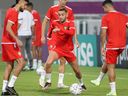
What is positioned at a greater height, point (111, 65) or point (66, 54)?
point (66, 54)

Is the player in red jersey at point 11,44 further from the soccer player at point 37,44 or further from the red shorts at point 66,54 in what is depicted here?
the soccer player at point 37,44

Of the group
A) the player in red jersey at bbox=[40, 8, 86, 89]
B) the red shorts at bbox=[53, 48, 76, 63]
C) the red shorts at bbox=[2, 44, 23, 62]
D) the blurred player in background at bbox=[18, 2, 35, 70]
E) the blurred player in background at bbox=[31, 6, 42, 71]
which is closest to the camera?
the red shorts at bbox=[2, 44, 23, 62]

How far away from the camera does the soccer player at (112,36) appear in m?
14.2

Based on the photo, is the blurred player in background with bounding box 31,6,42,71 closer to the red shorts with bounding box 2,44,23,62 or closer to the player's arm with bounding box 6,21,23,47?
the red shorts with bounding box 2,44,23,62

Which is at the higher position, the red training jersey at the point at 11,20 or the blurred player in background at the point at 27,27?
the red training jersey at the point at 11,20

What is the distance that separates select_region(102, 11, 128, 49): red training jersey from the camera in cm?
1416

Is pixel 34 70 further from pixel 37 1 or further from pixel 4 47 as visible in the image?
pixel 37 1

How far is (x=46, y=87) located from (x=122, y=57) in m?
8.04

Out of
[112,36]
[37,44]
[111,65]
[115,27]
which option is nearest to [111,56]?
[111,65]

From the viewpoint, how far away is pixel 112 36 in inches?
565

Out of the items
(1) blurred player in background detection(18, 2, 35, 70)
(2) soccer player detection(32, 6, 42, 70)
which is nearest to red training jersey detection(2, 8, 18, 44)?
(1) blurred player in background detection(18, 2, 35, 70)

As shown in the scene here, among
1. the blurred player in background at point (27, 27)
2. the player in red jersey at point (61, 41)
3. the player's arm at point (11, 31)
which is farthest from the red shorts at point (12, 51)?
the blurred player in background at point (27, 27)

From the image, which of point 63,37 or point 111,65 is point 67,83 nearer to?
point 63,37

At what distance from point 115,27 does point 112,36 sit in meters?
0.23
